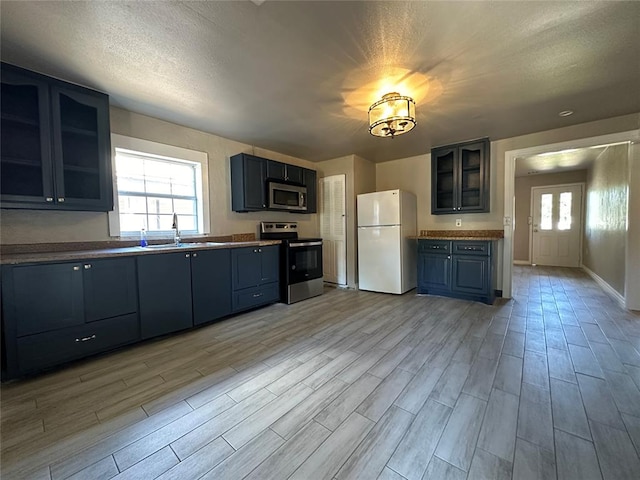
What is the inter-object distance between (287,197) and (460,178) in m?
2.78

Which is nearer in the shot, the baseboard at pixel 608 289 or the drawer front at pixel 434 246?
the baseboard at pixel 608 289

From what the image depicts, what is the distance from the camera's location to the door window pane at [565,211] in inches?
251

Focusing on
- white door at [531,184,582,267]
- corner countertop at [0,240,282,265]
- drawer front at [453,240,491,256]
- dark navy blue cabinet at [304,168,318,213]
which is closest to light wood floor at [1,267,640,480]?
corner countertop at [0,240,282,265]

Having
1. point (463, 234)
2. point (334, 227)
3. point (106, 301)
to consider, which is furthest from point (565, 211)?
point (106, 301)

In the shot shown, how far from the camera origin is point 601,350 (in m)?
2.21

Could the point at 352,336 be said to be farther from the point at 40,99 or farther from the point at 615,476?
the point at 40,99

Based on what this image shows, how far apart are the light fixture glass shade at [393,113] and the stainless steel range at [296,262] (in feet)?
6.65

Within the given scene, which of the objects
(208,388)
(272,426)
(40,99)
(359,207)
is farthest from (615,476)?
(40,99)

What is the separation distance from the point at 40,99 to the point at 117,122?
638mm

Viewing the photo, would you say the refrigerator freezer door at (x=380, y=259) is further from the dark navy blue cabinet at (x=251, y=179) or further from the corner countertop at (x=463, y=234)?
the dark navy blue cabinet at (x=251, y=179)

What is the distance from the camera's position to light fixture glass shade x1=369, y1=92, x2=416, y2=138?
2289 mm

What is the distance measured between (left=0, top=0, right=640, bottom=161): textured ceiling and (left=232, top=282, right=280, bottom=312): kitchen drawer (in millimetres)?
2133

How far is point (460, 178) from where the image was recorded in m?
4.03

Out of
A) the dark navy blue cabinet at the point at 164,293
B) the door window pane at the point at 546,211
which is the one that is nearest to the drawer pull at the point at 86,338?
the dark navy blue cabinet at the point at 164,293
